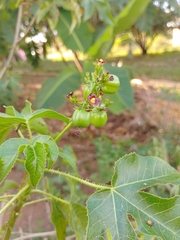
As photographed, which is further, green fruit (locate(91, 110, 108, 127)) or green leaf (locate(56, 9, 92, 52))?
green leaf (locate(56, 9, 92, 52))

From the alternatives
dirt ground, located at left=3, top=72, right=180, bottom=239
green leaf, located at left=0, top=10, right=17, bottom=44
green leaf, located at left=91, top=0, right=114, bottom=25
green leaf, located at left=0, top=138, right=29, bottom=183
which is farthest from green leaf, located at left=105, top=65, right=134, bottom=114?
green leaf, located at left=0, top=138, right=29, bottom=183

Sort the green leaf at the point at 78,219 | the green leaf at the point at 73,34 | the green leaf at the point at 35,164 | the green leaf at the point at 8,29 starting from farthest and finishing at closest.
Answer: the green leaf at the point at 73,34 → the green leaf at the point at 8,29 → the green leaf at the point at 78,219 → the green leaf at the point at 35,164

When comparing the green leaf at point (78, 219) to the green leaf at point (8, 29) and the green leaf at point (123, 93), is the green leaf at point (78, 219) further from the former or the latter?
the green leaf at point (8, 29)

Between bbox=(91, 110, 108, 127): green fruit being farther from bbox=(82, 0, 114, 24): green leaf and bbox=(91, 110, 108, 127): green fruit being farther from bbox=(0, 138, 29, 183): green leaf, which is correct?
bbox=(82, 0, 114, 24): green leaf

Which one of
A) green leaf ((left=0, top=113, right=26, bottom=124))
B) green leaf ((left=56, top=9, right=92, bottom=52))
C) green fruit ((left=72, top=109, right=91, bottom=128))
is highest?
green leaf ((left=56, top=9, right=92, bottom=52))

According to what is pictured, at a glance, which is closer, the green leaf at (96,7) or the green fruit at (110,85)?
the green fruit at (110,85)

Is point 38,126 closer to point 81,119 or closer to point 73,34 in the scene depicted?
point 81,119

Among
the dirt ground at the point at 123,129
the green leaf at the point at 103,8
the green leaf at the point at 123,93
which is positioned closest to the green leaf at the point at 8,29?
the green leaf at the point at 123,93
